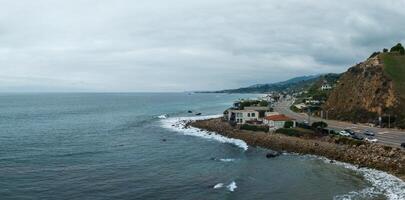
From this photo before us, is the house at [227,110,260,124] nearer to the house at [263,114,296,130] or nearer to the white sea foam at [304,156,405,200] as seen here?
the house at [263,114,296,130]

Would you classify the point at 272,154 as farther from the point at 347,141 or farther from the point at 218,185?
the point at 218,185

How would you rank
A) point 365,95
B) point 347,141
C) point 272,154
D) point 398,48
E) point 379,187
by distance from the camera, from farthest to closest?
1. point 398,48
2. point 365,95
3. point 347,141
4. point 272,154
5. point 379,187

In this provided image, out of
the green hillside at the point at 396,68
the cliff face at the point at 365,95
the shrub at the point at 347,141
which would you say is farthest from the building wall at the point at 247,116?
the shrub at the point at 347,141

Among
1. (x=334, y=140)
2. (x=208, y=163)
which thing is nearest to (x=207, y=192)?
(x=208, y=163)

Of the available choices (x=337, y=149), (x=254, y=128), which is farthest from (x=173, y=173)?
(x=254, y=128)

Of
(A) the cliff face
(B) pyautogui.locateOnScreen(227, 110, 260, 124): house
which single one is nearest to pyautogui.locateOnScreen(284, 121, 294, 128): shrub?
(B) pyautogui.locateOnScreen(227, 110, 260, 124): house
